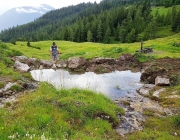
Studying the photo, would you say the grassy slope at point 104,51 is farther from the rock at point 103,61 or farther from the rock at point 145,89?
the rock at point 145,89

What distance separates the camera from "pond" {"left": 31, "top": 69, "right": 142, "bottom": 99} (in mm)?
20734

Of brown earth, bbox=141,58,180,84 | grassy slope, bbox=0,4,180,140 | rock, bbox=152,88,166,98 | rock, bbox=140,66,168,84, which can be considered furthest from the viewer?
rock, bbox=140,66,168,84

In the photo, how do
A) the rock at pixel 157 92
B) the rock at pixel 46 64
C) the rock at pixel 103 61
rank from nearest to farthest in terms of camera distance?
1. the rock at pixel 157 92
2. the rock at pixel 46 64
3. the rock at pixel 103 61

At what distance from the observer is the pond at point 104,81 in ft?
68.0

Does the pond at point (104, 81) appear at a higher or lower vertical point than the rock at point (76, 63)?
lower

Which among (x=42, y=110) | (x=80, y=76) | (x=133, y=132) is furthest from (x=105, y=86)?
(x=42, y=110)

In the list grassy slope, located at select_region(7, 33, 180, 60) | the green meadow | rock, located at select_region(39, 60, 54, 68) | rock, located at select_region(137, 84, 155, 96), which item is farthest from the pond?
grassy slope, located at select_region(7, 33, 180, 60)

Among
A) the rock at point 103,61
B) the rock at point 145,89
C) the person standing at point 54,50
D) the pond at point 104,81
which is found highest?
the person standing at point 54,50

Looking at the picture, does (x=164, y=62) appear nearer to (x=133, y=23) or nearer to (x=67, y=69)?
(x=67, y=69)

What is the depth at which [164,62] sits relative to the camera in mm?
29766

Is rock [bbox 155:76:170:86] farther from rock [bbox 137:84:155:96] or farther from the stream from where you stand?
the stream

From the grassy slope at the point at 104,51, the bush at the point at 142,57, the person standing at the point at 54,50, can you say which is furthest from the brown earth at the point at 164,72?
the person standing at the point at 54,50

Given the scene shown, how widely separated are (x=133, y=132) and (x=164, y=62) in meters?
20.6

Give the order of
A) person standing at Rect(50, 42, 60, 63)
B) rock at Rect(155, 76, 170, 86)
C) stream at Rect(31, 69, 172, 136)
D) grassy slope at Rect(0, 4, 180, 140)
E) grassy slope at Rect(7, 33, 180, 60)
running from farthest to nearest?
grassy slope at Rect(7, 33, 180, 60)
person standing at Rect(50, 42, 60, 63)
rock at Rect(155, 76, 170, 86)
stream at Rect(31, 69, 172, 136)
grassy slope at Rect(0, 4, 180, 140)
